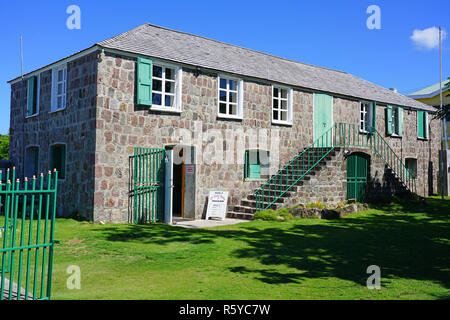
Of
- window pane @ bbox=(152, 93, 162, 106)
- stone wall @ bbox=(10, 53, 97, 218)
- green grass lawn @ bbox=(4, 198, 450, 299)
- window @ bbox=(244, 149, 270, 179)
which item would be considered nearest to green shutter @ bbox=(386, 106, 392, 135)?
window @ bbox=(244, 149, 270, 179)

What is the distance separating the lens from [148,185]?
12766 millimetres

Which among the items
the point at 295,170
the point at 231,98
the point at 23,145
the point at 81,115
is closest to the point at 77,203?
the point at 81,115

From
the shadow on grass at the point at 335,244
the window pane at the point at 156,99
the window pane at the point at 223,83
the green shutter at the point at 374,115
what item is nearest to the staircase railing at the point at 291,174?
the shadow on grass at the point at 335,244

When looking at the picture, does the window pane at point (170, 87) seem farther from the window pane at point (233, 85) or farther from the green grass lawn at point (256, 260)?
the green grass lawn at point (256, 260)

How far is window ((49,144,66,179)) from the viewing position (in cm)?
1405

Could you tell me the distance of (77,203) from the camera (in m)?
12.5

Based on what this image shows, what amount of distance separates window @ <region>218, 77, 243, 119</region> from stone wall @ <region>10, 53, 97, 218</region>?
470cm

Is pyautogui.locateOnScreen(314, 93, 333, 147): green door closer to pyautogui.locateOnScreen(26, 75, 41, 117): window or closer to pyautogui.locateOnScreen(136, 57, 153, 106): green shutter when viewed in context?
pyautogui.locateOnScreen(136, 57, 153, 106): green shutter

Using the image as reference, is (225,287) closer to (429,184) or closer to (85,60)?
(85,60)

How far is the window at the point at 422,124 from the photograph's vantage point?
22.8 m

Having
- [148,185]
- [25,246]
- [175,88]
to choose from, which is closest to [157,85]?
[175,88]

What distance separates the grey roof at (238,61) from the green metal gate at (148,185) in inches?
124

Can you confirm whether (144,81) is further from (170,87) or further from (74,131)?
(74,131)
